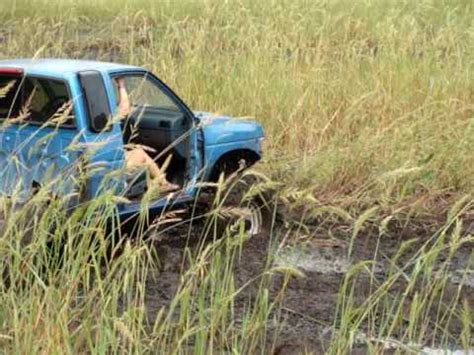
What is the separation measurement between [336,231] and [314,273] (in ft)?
2.80

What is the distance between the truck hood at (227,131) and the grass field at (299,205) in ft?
1.59

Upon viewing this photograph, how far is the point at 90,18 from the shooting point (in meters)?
14.6

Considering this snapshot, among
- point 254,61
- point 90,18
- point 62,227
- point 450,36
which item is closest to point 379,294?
point 62,227

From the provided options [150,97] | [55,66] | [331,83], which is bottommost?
[331,83]

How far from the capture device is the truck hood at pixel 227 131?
6.73 m

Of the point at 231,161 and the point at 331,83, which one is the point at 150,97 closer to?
the point at 231,161

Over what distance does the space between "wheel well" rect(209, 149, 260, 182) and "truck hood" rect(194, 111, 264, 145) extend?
118 mm

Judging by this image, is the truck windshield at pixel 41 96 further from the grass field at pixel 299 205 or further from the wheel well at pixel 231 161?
the wheel well at pixel 231 161

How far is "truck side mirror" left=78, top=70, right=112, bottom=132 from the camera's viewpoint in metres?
5.70

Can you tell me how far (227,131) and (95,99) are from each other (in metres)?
1.41

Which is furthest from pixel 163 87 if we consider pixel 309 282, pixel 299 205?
pixel 309 282

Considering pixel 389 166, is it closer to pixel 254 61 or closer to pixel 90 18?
pixel 254 61

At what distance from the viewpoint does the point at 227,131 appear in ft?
22.6

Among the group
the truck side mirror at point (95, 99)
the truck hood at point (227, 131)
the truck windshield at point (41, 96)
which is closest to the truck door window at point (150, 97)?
the truck hood at point (227, 131)
